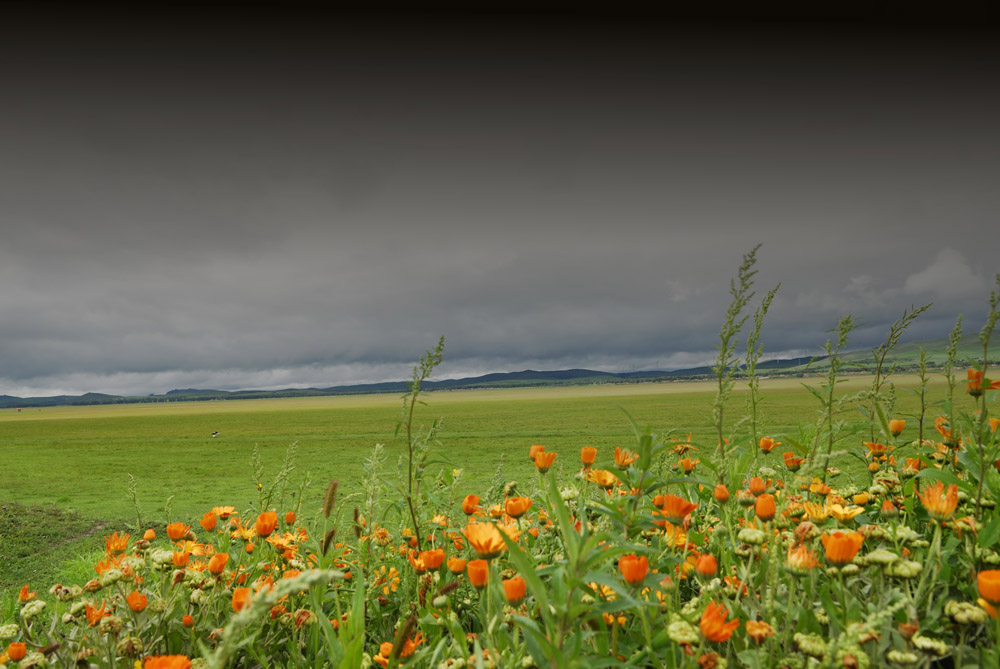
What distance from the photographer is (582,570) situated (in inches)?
43.3

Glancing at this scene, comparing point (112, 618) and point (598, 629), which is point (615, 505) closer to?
point (598, 629)

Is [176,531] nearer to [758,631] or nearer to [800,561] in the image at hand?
[758,631]

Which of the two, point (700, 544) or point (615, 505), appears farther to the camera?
point (700, 544)

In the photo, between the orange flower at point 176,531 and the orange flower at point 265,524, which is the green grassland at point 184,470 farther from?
the orange flower at point 176,531

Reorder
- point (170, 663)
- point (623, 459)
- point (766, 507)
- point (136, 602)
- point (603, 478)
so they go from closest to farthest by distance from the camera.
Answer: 1. point (170, 663)
2. point (766, 507)
3. point (136, 602)
4. point (623, 459)
5. point (603, 478)

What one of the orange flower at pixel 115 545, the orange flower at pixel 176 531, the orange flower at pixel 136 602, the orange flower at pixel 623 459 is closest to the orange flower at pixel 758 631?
the orange flower at pixel 623 459

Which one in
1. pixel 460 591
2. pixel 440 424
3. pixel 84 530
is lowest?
pixel 84 530

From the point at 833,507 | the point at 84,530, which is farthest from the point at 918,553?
the point at 84,530

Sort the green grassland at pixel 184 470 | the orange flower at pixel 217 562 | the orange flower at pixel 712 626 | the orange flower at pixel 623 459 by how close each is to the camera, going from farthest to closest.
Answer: the green grassland at pixel 184 470, the orange flower at pixel 623 459, the orange flower at pixel 217 562, the orange flower at pixel 712 626

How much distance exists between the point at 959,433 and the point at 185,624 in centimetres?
376

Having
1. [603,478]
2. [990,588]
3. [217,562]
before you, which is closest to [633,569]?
[990,588]

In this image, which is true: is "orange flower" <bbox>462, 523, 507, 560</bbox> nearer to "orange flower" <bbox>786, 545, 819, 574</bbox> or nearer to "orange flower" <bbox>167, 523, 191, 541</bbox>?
"orange flower" <bbox>786, 545, 819, 574</bbox>

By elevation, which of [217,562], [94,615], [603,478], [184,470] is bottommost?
[184,470]

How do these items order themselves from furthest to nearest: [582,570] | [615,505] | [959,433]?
[959,433]
[615,505]
[582,570]
